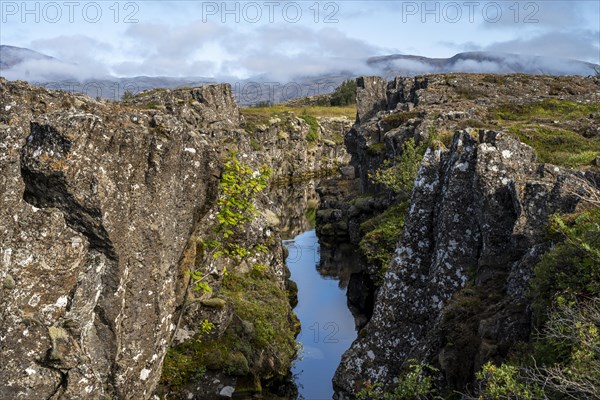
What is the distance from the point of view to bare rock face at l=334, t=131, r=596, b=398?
1399 cm

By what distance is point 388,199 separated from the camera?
4653 centimetres

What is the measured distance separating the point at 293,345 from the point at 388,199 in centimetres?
2130

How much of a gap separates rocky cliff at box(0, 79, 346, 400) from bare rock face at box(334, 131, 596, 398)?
26.5ft

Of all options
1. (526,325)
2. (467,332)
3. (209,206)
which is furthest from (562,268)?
(209,206)

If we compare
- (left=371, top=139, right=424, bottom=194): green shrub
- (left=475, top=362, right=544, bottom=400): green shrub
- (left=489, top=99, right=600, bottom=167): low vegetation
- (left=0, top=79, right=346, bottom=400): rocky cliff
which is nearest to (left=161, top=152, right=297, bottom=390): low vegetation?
(left=0, top=79, right=346, bottom=400): rocky cliff

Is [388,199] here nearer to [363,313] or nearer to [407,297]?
[363,313]

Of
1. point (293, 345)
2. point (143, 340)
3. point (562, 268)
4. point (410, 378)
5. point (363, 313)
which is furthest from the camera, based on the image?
point (363, 313)

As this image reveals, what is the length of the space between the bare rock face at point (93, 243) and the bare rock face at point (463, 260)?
8228 mm

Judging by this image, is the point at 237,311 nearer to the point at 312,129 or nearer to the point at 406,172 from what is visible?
the point at 406,172

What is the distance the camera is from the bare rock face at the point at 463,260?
13992mm

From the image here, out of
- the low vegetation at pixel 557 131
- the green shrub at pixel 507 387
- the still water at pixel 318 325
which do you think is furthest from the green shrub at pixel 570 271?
the low vegetation at pixel 557 131

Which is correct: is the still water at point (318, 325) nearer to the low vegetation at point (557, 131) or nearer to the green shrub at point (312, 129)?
the low vegetation at point (557, 131)

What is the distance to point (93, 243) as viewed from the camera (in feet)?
51.3

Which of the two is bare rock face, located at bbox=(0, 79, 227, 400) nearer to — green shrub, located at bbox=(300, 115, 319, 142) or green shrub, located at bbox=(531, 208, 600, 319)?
green shrub, located at bbox=(531, 208, 600, 319)
